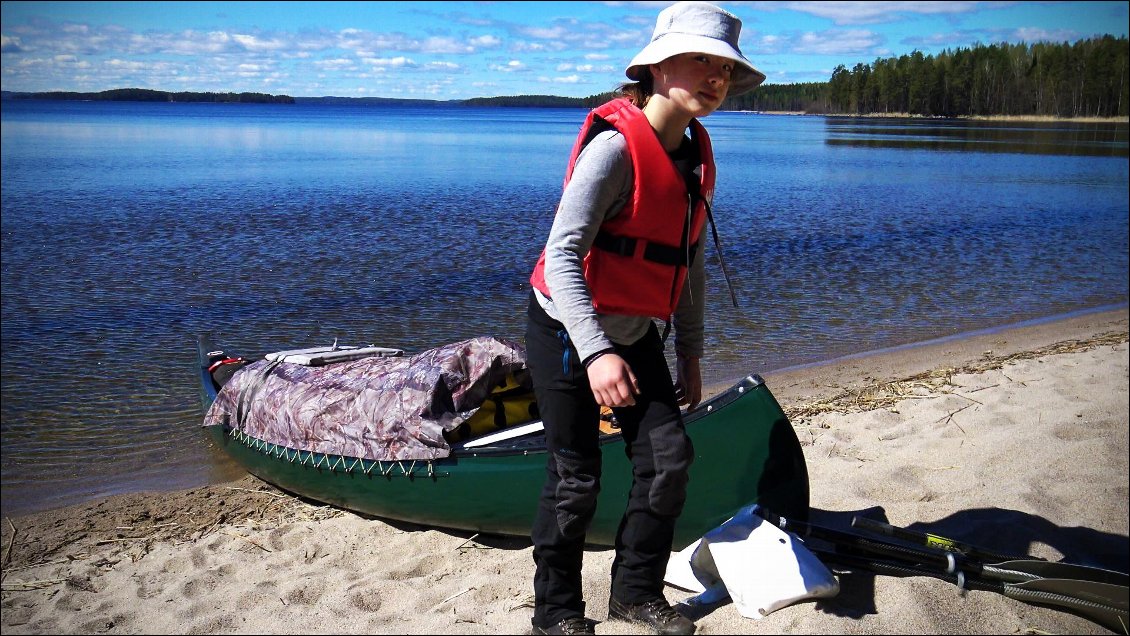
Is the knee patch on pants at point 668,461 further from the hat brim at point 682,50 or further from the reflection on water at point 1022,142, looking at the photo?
the reflection on water at point 1022,142

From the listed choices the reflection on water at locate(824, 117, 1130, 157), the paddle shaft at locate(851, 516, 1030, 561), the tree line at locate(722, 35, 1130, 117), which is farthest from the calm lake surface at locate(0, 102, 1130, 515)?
the tree line at locate(722, 35, 1130, 117)

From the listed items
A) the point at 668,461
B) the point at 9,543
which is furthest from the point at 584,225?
the point at 9,543

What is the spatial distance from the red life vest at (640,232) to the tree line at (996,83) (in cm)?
5661

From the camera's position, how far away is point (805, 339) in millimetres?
8789

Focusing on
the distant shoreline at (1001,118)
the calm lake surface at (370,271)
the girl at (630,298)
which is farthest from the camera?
the distant shoreline at (1001,118)

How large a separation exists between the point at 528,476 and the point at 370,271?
8306 millimetres

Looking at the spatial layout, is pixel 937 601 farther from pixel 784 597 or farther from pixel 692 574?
pixel 692 574

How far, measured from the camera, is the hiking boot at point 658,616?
106 inches

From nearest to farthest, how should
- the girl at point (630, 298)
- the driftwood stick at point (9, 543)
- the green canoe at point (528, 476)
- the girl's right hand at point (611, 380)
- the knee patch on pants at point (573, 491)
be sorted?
the girl's right hand at point (611, 380) → the girl at point (630, 298) → the knee patch on pants at point (573, 491) → the green canoe at point (528, 476) → the driftwood stick at point (9, 543)

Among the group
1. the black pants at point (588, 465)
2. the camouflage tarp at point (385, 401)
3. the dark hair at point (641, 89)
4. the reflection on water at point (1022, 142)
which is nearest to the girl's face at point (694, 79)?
the dark hair at point (641, 89)

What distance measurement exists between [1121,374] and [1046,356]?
0.95m

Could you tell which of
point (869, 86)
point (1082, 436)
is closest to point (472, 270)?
point (1082, 436)

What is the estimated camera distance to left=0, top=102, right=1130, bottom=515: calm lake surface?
22.6ft

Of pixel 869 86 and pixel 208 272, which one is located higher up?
pixel 869 86
